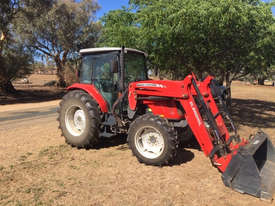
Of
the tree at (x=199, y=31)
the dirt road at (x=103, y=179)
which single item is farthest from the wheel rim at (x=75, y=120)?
the tree at (x=199, y=31)

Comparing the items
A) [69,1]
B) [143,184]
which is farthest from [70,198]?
[69,1]

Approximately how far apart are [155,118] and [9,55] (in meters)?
19.3

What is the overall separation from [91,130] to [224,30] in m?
4.38

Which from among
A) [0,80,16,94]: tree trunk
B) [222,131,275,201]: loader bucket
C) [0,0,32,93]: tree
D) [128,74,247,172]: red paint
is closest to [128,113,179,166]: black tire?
[128,74,247,172]: red paint

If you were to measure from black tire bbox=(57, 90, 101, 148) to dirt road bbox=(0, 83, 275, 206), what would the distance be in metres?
0.28

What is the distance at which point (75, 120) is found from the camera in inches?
245

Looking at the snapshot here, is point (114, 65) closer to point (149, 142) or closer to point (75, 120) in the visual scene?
point (149, 142)

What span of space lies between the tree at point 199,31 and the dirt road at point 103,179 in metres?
3.03

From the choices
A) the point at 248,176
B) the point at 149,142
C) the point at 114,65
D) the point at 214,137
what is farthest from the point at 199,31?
the point at 248,176

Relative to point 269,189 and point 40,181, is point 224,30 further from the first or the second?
point 40,181

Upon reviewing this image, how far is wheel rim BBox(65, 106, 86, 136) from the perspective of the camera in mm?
6105

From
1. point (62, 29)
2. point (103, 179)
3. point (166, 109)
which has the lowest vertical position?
point (103, 179)

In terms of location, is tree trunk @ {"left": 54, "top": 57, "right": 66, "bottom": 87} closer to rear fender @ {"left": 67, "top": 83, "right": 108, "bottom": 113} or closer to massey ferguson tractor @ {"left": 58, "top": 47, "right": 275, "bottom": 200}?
massey ferguson tractor @ {"left": 58, "top": 47, "right": 275, "bottom": 200}

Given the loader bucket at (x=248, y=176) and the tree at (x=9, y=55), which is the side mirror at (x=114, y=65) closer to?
the loader bucket at (x=248, y=176)
